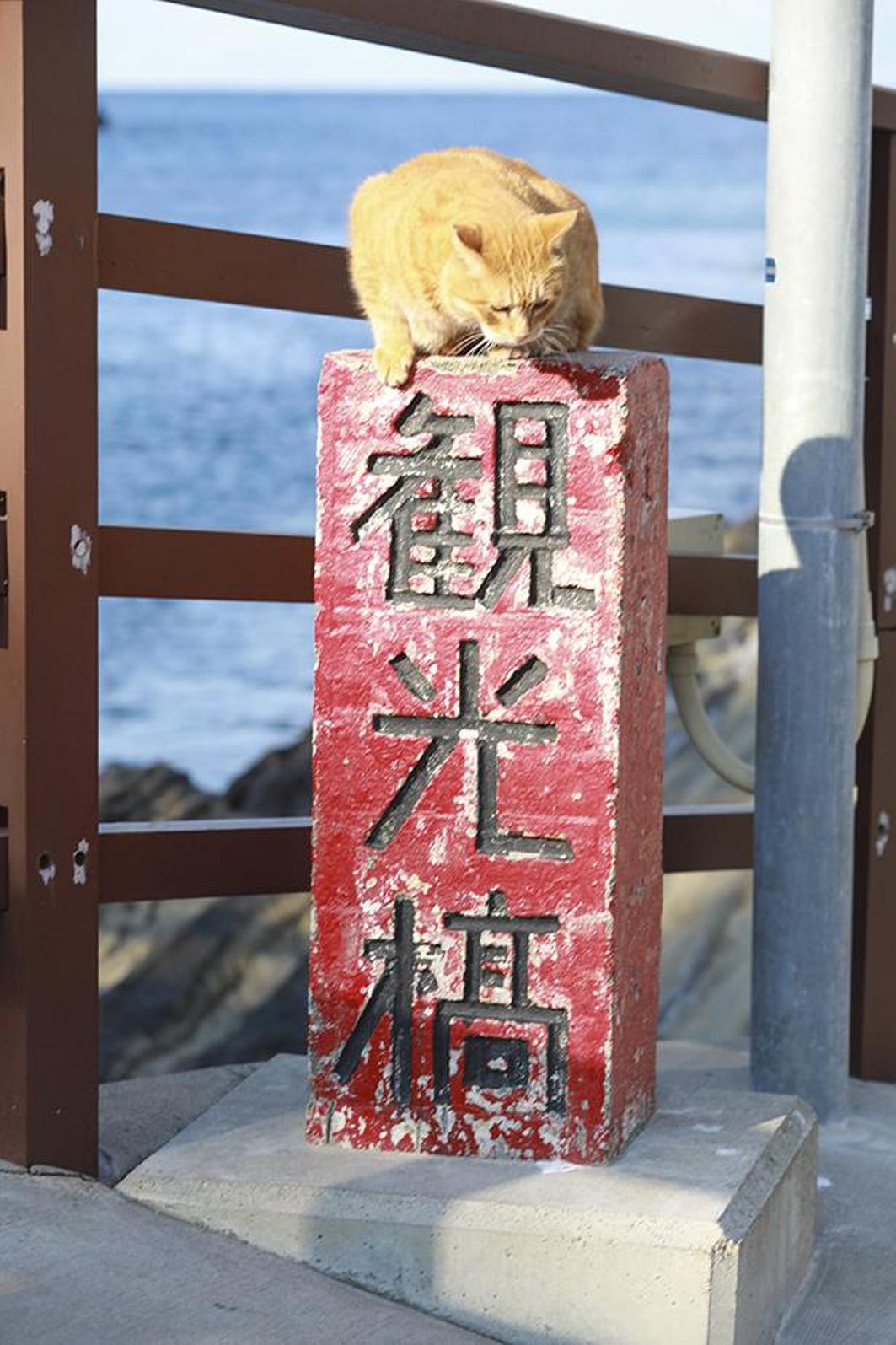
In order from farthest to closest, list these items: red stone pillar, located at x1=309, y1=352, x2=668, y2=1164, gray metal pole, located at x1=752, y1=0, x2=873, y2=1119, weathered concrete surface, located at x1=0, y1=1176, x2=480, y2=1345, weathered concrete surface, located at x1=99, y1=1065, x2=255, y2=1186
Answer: gray metal pole, located at x1=752, y1=0, x2=873, y2=1119
weathered concrete surface, located at x1=99, y1=1065, x2=255, y2=1186
red stone pillar, located at x1=309, y1=352, x2=668, y2=1164
weathered concrete surface, located at x1=0, y1=1176, x2=480, y2=1345

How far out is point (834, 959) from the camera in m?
3.33

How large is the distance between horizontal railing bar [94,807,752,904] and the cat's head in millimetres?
986

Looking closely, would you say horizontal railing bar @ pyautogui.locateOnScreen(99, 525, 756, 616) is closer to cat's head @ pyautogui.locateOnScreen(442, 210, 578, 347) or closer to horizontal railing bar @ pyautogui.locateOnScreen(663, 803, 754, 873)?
cat's head @ pyautogui.locateOnScreen(442, 210, 578, 347)

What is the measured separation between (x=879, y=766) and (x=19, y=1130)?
177 cm

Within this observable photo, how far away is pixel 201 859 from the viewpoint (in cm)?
320

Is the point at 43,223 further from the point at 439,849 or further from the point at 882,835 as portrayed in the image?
the point at 882,835

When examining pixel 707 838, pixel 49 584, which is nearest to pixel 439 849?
pixel 49 584

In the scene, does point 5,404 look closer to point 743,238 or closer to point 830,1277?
point 830,1277

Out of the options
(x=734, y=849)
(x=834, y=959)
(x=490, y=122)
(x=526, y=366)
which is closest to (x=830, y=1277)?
(x=834, y=959)

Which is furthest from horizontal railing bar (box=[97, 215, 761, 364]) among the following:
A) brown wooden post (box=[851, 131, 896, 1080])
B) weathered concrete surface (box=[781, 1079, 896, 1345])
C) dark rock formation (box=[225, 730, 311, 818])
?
dark rock formation (box=[225, 730, 311, 818])

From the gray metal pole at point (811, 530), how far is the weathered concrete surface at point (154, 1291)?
106cm

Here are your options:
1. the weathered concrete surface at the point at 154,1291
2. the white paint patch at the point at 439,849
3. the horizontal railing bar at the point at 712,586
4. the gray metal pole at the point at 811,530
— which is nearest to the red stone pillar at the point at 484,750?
the white paint patch at the point at 439,849

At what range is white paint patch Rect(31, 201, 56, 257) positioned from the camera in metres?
2.71

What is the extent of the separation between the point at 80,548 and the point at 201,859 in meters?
0.64
